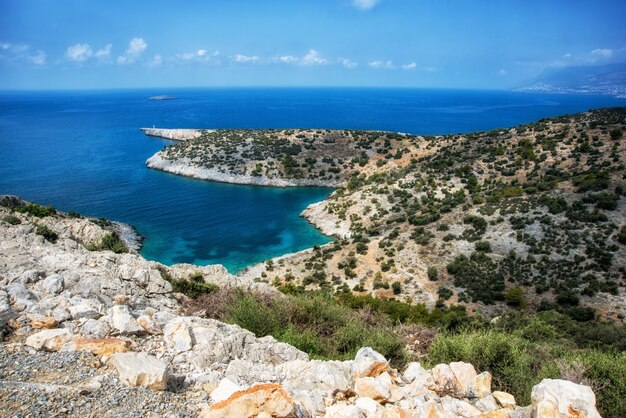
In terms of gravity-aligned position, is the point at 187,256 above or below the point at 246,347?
below

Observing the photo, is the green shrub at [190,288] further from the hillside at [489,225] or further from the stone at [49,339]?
the hillside at [489,225]

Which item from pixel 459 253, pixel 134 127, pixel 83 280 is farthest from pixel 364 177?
pixel 134 127

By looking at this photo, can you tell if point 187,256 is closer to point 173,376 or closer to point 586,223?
point 173,376

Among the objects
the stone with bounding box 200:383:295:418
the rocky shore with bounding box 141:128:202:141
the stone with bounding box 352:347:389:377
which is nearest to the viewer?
the stone with bounding box 200:383:295:418

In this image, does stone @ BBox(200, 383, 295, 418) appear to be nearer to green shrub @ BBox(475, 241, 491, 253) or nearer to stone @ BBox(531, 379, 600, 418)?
stone @ BBox(531, 379, 600, 418)

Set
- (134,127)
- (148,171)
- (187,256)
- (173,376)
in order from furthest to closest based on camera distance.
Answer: (134,127), (148,171), (187,256), (173,376)

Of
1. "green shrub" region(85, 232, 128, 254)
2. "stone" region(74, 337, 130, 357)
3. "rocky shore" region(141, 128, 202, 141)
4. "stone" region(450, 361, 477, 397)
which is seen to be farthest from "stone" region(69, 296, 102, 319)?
"rocky shore" region(141, 128, 202, 141)

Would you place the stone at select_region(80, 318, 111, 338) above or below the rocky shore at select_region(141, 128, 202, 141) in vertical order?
below

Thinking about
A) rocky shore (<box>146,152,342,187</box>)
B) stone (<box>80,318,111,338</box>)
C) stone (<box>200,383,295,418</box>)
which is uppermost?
stone (<box>200,383,295,418</box>)
